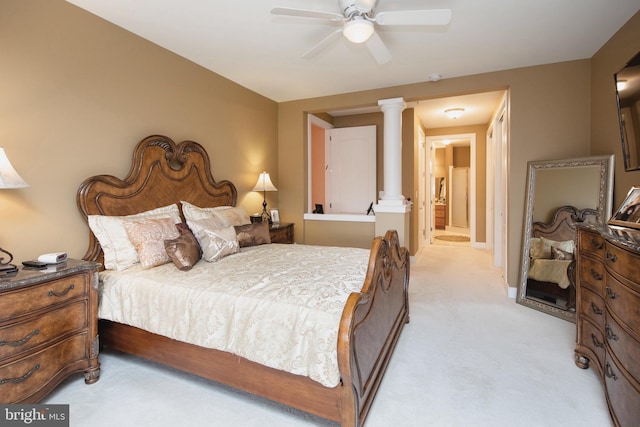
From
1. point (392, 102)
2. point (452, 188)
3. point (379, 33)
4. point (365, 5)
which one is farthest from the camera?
point (452, 188)

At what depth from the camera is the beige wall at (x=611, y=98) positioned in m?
2.48

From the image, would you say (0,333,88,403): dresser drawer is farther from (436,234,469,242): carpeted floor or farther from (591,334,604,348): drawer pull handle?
(436,234,469,242): carpeted floor

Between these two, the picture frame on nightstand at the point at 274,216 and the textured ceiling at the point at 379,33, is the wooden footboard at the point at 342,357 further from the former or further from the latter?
the picture frame on nightstand at the point at 274,216

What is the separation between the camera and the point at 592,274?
202 centimetres

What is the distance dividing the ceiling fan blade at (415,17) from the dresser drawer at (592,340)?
85.2 inches

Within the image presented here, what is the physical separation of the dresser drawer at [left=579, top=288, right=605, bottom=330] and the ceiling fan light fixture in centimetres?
225

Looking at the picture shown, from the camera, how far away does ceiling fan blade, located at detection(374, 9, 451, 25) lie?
1.90 m

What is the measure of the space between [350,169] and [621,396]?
15.1 ft

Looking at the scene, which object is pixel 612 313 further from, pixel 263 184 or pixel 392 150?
pixel 263 184

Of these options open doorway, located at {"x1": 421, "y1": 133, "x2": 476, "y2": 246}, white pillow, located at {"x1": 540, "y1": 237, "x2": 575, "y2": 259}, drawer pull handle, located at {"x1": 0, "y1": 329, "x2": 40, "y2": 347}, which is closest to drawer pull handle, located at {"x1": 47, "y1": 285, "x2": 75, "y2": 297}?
drawer pull handle, located at {"x1": 0, "y1": 329, "x2": 40, "y2": 347}

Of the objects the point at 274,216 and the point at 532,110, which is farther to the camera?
the point at 274,216

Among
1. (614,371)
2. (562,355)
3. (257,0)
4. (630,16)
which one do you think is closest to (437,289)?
(562,355)

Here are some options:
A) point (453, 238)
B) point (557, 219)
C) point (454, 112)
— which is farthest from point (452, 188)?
point (557, 219)

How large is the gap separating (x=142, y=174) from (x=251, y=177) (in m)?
1.63
